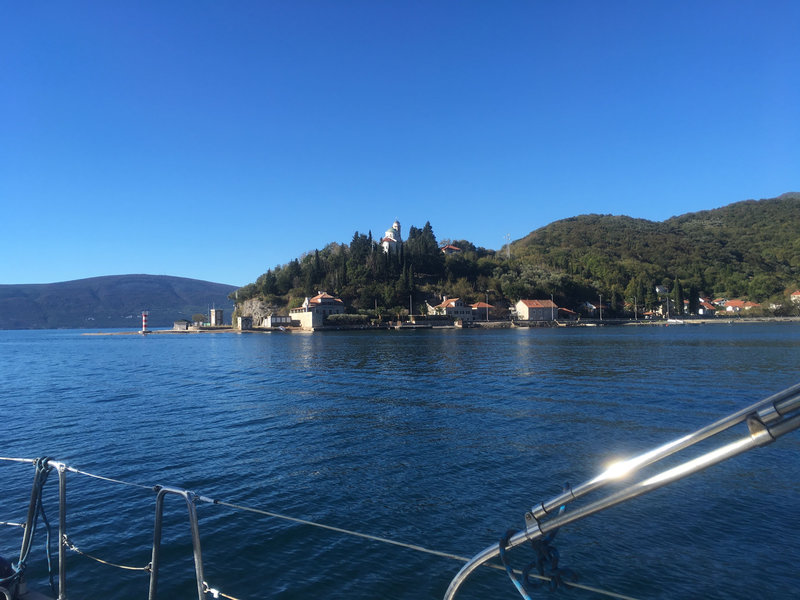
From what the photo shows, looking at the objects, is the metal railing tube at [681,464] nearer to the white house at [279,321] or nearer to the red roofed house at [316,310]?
the red roofed house at [316,310]

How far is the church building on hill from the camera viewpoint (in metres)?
131

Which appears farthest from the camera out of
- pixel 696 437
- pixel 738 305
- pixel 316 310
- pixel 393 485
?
pixel 738 305

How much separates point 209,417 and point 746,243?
7712 inches

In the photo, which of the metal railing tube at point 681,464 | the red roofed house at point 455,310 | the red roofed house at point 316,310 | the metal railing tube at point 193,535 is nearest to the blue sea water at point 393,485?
the metal railing tube at point 193,535

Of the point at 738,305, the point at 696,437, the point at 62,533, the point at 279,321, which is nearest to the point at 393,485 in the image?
the point at 62,533

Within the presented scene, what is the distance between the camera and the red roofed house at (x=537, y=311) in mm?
111250

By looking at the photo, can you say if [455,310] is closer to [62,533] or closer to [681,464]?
[62,533]

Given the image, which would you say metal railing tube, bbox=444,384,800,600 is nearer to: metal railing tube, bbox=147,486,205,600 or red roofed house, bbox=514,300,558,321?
metal railing tube, bbox=147,486,205,600

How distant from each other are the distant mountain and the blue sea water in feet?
409

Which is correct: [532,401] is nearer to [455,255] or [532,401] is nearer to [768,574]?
[768,574]

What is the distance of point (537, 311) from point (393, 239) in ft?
152

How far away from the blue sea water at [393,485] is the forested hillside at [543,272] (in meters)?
85.9

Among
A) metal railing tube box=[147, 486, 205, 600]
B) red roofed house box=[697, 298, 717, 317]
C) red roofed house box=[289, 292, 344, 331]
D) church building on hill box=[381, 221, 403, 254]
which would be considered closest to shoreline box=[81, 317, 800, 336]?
red roofed house box=[289, 292, 344, 331]

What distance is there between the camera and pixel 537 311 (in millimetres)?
111625
